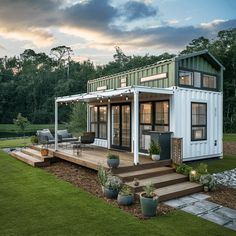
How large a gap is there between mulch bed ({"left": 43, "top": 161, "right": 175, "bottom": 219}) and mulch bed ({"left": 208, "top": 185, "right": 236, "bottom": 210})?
1.42m

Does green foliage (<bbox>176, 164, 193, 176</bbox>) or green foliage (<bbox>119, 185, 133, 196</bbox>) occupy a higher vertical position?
green foliage (<bbox>176, 164, 193, 176</bbox>)

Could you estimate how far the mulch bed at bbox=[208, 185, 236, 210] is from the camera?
21.0ft

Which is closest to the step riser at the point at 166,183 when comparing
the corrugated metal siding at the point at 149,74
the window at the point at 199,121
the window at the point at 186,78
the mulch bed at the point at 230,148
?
the window at the point at 199,121

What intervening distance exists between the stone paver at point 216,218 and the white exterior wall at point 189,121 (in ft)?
13.7

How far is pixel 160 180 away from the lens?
24.3 feet

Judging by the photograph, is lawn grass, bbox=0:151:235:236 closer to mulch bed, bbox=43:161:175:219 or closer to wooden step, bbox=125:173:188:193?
mulch bed, bbox=43:161:175:219

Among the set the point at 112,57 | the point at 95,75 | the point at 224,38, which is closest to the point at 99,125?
the point at 224,38

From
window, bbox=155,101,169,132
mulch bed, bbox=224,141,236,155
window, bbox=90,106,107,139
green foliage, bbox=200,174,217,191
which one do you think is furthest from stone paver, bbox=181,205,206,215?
mulch bed, bbox=224,141,236,155

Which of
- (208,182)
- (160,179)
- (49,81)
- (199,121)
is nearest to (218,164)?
(199,121)

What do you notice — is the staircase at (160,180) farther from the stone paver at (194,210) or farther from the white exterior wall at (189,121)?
the white exterior wall at (189,121)

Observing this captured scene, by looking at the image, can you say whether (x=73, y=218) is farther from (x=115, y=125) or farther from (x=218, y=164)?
(x=218, y=164)

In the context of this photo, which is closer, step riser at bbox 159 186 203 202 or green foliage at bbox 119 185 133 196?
green foliage at bbox 119 185 133 196

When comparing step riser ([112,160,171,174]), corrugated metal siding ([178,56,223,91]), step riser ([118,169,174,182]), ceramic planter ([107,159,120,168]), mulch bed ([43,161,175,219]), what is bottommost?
mulch bed ([43,161,175,219])

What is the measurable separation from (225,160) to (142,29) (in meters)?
11.8
